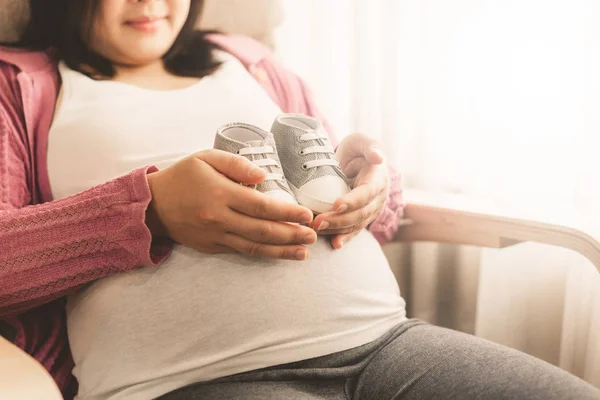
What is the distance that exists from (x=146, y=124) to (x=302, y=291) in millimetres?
383

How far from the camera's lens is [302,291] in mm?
795

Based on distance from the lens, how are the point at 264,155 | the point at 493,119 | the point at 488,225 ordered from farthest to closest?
the point at 493,119, the point at 488,225, the point at 264,155

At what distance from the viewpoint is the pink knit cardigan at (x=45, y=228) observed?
760 mm

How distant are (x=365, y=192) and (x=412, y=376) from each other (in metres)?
0.26

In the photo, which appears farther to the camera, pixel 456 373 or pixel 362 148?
pixel 362 148

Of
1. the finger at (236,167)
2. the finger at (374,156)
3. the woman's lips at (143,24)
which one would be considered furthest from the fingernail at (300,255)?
the woman's lips at (143,24)

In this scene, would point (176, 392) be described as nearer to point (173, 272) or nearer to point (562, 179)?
point (173, 272)

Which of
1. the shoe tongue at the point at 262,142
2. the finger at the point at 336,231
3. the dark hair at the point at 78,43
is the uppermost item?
the dark hair at the point at 78,43

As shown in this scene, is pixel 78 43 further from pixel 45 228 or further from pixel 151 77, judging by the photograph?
pixel 45 228

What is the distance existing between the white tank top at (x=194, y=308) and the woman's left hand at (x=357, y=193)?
35mm

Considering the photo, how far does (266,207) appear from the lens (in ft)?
2.33

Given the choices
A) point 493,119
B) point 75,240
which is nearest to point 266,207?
point 75,240

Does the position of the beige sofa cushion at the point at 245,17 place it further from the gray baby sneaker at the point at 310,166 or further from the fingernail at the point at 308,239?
the fingernail at the point at 308,239

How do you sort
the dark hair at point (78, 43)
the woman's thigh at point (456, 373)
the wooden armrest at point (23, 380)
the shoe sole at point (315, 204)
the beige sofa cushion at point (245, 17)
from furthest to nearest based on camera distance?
the beige sofa cushion at point (245, 17) → the dark hair at point (78, 43) → the shoe sole at point (315, 204) → the woman's thigh at point (456, 373) → the wooden armrest at point (23, 380)
